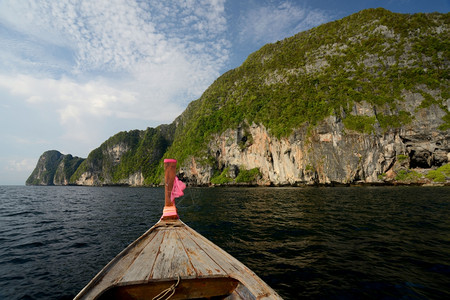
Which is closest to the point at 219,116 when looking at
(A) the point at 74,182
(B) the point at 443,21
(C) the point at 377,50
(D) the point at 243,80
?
(D) the point at 243,80

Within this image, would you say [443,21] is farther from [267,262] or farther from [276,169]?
[267,262]

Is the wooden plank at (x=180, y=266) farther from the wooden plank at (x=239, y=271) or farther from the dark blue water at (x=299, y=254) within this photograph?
the dark blue water at (x=299, y=254)

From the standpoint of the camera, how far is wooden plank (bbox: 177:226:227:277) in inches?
111

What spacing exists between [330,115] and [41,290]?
189 ft

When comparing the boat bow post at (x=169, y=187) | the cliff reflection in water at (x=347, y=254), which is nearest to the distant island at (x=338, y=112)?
the cliff reflection in water at (x=347, y=254)

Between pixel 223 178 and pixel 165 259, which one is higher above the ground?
pixel 165 259

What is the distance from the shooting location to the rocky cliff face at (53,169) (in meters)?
165

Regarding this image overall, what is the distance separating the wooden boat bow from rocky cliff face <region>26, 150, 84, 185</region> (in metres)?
205

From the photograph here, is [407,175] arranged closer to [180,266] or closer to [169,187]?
[169,187]

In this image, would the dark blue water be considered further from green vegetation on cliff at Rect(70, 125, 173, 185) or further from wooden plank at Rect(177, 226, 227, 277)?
green vegetation on cliff at Rect(70, 125, 173, 185)

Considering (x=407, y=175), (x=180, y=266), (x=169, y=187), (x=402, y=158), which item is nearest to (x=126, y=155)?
(x=402, y=158)

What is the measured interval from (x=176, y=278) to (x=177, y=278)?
2cm

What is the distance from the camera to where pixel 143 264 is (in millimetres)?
3213

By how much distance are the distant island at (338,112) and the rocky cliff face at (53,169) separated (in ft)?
444
